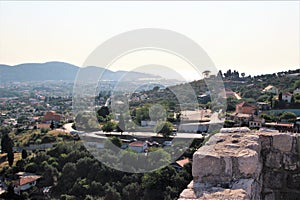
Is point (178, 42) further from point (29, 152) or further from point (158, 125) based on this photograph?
point (29, 152)

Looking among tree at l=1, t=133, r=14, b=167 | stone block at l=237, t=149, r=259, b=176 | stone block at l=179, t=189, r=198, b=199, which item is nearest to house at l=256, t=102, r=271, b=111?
tree at l=1, t=133, r=14, b=167

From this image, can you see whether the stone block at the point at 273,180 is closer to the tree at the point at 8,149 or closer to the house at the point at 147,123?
the tree at the point at 8,149

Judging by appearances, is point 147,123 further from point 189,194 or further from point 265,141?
point 189,194

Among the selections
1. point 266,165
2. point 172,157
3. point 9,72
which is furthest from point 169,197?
point 9,72

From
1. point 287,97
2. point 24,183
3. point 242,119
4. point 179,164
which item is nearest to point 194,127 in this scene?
point 242,119

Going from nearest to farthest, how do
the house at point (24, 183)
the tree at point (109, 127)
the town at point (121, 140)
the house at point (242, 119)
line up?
the town at point (121, 140) → the house at point (24, 183) → the house at point (242, 119) → the tree at point (109, 127)

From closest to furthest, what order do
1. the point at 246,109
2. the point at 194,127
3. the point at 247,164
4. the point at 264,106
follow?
the point at 247,164 < the point at 194,127 < the point at 246,109 < the point at 264,106

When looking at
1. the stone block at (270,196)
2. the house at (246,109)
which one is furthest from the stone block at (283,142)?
the house at (246,109)
